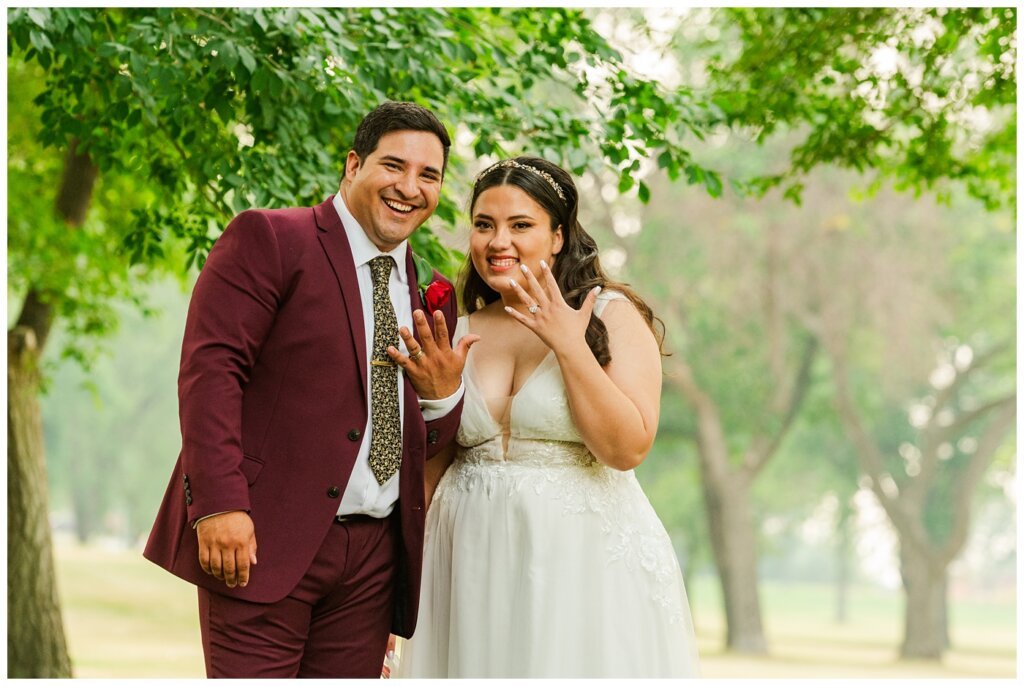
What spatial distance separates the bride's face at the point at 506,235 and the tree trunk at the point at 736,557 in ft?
54.5

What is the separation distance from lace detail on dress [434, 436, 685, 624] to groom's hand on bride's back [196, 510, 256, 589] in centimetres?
90

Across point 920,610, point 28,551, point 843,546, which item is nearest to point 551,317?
point 28,551

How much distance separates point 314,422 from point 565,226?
1.15 m

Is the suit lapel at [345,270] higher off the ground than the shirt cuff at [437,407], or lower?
higher

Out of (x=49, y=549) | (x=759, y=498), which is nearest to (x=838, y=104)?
(x=49, y=549)

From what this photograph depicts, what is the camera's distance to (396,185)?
3.21 m

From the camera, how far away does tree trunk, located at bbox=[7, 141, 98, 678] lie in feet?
25.4

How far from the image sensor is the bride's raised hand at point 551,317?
3.34 meters

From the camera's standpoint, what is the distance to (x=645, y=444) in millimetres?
3418

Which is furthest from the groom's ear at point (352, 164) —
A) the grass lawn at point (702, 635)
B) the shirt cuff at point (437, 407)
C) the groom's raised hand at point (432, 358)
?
the grass lawn at point (702, 635)

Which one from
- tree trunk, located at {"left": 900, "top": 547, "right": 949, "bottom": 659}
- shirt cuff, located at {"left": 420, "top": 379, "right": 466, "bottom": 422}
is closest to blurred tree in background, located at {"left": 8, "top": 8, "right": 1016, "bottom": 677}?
shirt cuff, located at {"left": 420, "top": 379, "right": 466, "bottom": 422}

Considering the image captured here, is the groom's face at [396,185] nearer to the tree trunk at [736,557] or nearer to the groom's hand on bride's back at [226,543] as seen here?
the groom's hand on bride's back at [226,543]

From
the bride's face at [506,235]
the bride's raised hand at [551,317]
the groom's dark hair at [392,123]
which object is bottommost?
the bride's raised hand at [551,317]

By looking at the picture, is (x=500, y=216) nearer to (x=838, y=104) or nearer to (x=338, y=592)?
(x=338, y=592)
